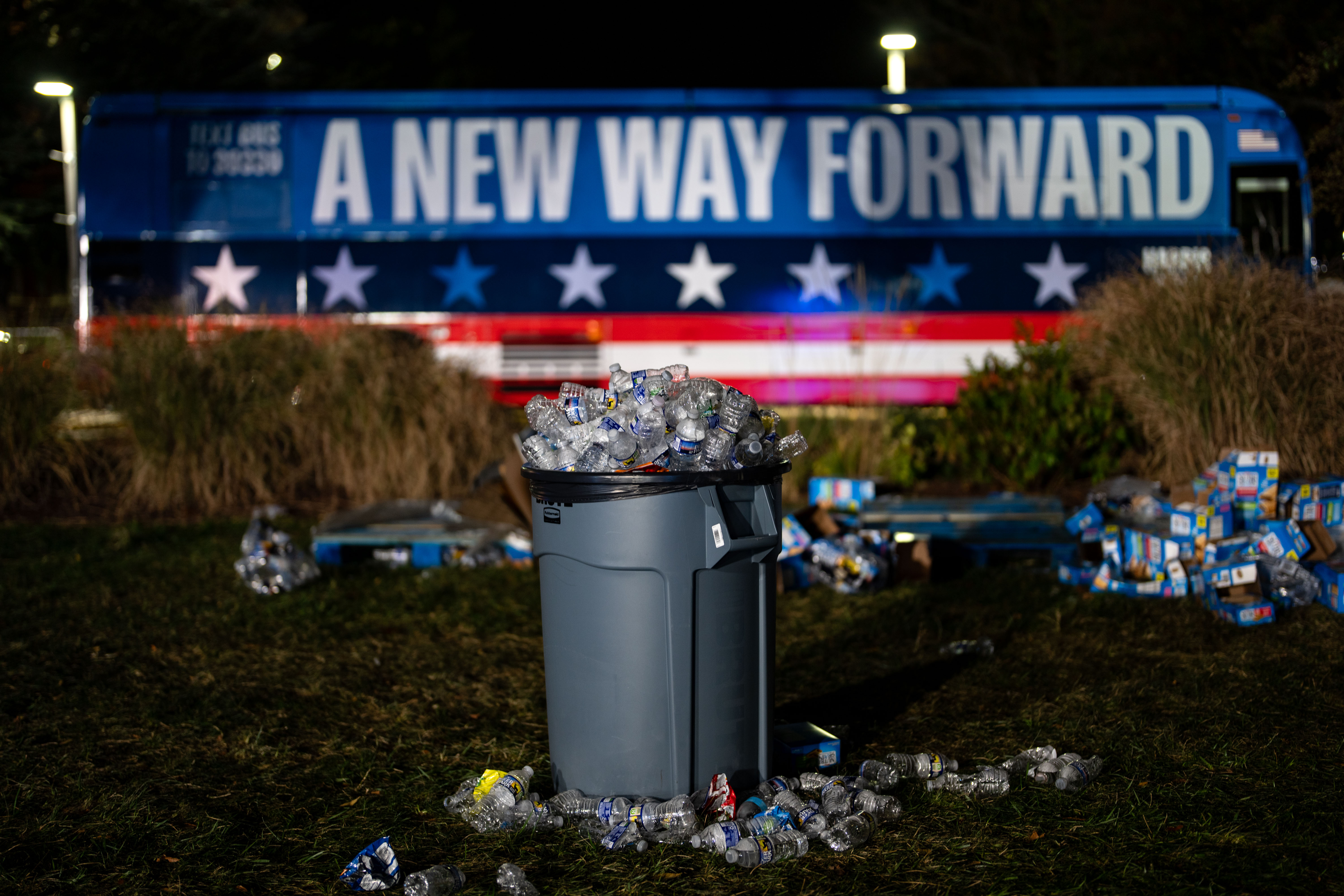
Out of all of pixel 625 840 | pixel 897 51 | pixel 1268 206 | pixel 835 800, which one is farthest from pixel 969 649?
pixel 897 51

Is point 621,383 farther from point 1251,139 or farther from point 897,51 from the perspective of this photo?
point 897,51

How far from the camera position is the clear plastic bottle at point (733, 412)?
9.82 feet

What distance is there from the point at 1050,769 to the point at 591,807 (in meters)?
1.38

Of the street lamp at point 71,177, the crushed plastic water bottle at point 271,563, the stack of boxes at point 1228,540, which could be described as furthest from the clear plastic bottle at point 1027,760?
the street lamp at point 71,177

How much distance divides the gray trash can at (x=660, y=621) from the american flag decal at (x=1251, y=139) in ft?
29.1

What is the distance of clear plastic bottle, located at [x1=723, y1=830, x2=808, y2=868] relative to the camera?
2.79m

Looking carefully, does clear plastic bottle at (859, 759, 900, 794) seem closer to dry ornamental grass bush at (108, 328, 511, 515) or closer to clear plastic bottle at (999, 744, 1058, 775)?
clear plastic bottle at (999, 744, 1058, 775)

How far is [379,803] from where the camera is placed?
3.23 metres

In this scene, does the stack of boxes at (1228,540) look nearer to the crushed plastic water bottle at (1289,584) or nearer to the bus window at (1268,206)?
the crushed plastic water bottle at (1289,584)

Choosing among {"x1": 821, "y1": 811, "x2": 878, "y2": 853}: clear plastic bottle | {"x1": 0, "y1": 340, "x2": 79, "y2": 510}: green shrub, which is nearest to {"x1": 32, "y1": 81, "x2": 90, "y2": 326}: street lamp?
{"x1": 0, "y1": 340, "x2": 79, "y2": 510}: green shrub

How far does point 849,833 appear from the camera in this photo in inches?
113

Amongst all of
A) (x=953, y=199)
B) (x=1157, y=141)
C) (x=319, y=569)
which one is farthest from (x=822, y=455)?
(x=1157, y=141)

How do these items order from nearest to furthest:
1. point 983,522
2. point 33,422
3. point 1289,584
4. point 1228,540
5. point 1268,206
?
point 1289,584 < point 1228,540 < point 983,522 < point 33,422 < point 1268,206

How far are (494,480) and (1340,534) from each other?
4.93 metres
